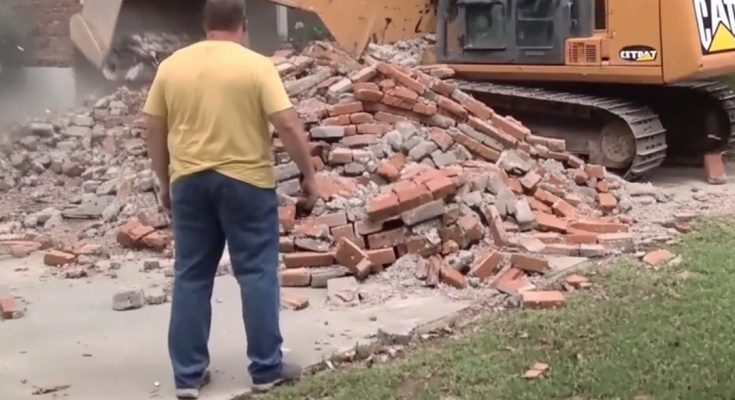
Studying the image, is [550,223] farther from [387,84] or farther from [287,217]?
[387,84]

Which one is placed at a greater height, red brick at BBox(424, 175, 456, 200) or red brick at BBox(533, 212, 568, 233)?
red brick at BBox(424, 175, 456, 200)

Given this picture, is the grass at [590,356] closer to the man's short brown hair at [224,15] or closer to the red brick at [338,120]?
the man's short brown hair at [224,15]

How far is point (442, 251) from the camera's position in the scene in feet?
25.2

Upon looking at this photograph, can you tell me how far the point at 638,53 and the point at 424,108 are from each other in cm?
238

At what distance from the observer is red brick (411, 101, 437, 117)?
942 cm

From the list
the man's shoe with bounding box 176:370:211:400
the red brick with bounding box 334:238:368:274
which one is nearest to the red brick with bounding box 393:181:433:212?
the red brick with bounding box 334:238:368:274

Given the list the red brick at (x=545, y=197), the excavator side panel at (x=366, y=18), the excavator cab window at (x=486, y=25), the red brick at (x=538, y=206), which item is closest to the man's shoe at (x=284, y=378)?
the red brick at (x=538, y=206)

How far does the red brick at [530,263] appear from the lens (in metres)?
7.36

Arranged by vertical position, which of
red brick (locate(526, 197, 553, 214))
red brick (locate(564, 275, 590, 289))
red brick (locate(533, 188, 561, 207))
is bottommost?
red brick (locate(564, 275, 590, 289))

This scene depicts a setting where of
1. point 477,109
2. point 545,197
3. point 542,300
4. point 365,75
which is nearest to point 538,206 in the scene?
point 545,197

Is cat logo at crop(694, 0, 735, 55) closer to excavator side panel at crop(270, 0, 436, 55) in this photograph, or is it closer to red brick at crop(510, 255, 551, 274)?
excavator side panel at crop(270, 0, 436, 55)

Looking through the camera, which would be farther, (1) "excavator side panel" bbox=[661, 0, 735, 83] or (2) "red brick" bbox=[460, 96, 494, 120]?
(1) "excavator side panel" bbox=[661, 0, 735, 83]

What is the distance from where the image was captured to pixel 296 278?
24.3 ft

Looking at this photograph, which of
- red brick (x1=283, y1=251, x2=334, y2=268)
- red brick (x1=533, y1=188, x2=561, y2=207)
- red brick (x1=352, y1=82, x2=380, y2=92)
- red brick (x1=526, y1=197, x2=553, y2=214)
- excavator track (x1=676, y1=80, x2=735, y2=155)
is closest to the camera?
red brick (x1=283, y1=251, x2=334, y2=268)
